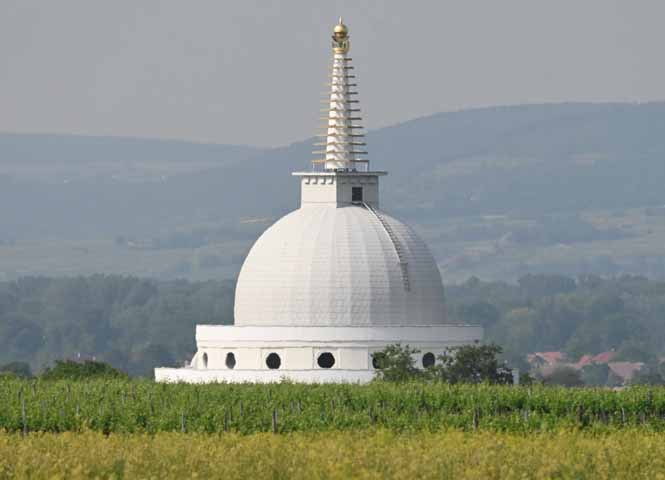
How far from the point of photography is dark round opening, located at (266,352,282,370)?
369ft

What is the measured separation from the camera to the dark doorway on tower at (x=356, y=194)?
4532 inches

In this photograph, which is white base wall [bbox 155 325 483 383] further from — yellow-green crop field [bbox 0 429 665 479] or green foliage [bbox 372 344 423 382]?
yellow-green crop field [bbox 0 429 665 479]

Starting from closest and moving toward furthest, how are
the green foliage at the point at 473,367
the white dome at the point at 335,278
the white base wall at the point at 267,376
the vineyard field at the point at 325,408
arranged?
the vineyard field at the point at 325,408 < the green foliage at the point at 473,367 < the white base wall at the point at 267,376 < the white dome at the point at 335,278

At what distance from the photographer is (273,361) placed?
369 ft

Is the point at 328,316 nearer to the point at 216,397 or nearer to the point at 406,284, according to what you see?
the point at 406,284

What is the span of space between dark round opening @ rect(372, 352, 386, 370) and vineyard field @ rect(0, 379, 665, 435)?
47.7 feet

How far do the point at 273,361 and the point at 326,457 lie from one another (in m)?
48.6

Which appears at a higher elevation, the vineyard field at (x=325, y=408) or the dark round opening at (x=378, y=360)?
the dark round opening at (x=378, y=360)

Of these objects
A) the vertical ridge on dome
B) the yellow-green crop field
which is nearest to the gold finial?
the vertical ridge on dome

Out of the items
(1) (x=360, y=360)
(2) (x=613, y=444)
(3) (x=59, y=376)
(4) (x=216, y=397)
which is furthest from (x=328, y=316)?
(2) (x=613, y=444)

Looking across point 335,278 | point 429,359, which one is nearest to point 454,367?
point 429,359

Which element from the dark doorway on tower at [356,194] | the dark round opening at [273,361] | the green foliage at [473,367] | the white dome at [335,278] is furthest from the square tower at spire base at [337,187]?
the green foliage at [473,367]

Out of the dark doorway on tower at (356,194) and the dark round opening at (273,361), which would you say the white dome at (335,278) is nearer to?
the dark round opening at (273,361)

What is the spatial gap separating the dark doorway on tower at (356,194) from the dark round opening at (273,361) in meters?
7.25
